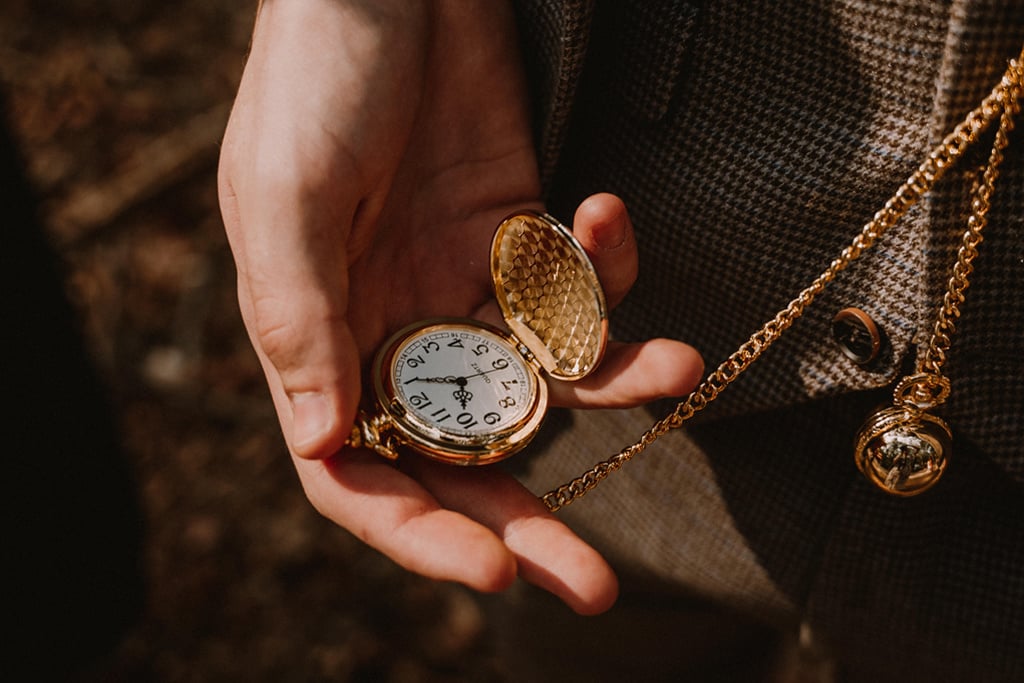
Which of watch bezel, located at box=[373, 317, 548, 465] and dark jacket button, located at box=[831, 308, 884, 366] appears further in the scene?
watch bezel, located at box=[373, 317, 548, 465]

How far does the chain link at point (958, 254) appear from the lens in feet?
3.39

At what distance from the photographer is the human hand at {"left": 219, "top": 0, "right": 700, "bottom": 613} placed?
3.77 feet

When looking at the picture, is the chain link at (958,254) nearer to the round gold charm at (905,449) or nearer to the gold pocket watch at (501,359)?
the round gold charm at (905,449)

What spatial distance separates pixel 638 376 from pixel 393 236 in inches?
21.3

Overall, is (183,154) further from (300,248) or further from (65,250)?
(300,248)

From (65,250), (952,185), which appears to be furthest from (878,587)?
Result: (65,250)

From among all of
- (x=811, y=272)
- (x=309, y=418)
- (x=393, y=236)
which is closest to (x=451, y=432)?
(x=309, y=418)

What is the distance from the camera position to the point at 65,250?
3.55 meters

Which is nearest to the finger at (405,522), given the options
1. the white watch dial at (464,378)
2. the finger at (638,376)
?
the white watch dial at (464,378)

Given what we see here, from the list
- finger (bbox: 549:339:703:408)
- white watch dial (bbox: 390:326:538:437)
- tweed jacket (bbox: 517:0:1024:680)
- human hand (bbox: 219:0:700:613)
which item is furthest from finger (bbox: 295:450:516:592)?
tweed jacket (bbox: 517:0:1024:680)

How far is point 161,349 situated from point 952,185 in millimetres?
3009

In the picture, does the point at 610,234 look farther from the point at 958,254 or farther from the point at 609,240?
the point at 958,254

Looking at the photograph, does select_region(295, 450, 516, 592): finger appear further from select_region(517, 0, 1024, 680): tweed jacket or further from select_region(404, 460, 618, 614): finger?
select_region(517, 0, 1024, 680): tweed jacket

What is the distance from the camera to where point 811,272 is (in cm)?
126
